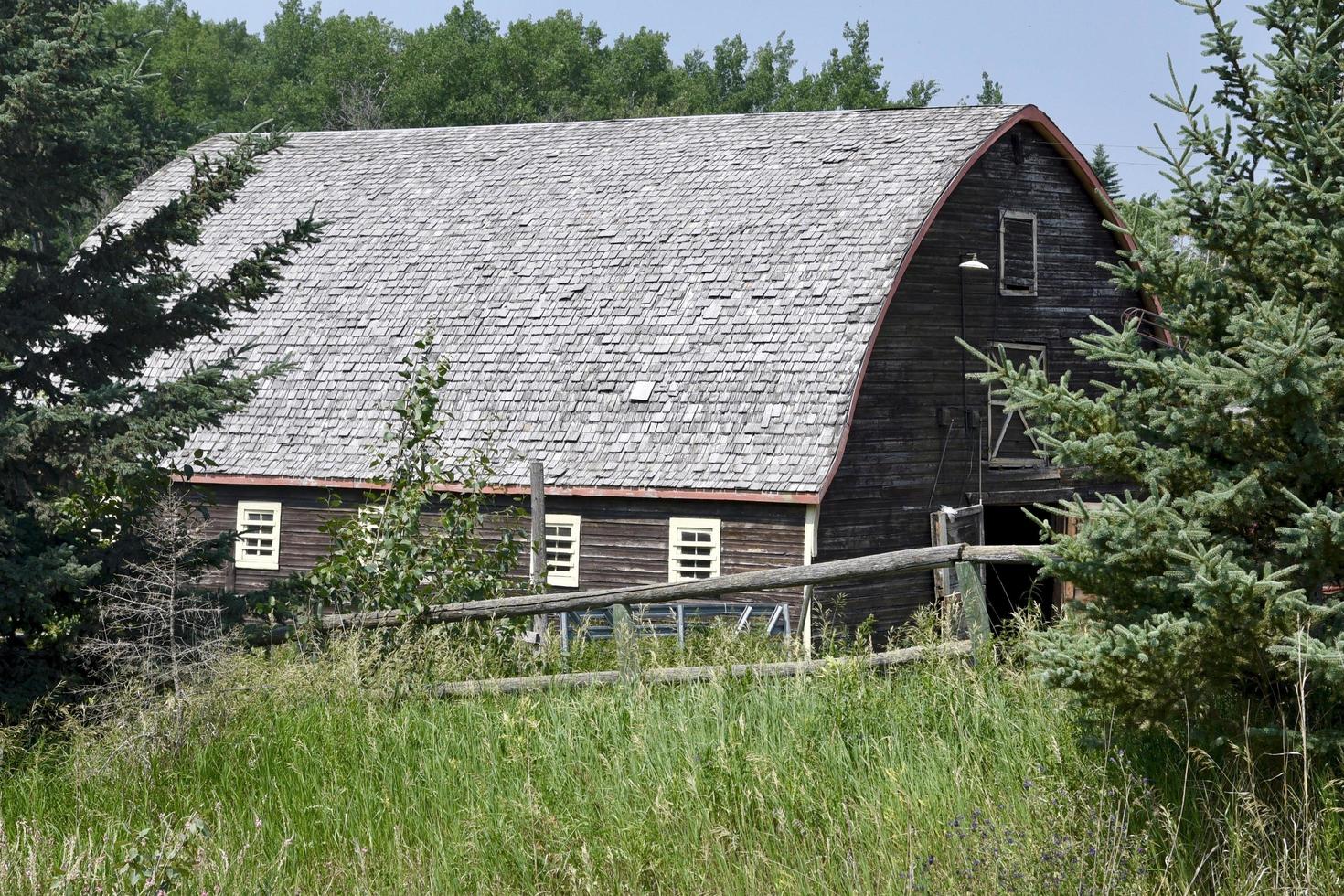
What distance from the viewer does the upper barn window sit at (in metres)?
21.0

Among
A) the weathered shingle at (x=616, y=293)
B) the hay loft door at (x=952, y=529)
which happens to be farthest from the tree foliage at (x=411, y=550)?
the hay loft door at (x=952, y=529)

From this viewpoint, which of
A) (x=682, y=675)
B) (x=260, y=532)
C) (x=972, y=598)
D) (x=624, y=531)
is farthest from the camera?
(x=260, y=532)

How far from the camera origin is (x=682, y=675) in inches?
317

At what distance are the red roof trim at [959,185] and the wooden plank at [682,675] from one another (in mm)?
7759

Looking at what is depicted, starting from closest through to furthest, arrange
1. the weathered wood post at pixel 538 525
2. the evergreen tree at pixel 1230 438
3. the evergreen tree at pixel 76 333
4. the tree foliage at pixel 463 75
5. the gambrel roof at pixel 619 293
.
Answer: the evergreen tree at pixel 1230 438 < the evergreen tree at pixel 76 333 < the weathered wood post at pixel 538 525 < the gambrel roof at pixel 619 293 < the tree foliage at pixel 463 75

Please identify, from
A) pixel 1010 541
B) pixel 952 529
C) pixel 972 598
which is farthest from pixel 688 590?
pixel 1010 541

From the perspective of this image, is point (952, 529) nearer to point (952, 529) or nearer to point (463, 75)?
Result: point (952, 529)

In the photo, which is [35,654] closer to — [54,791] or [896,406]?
[54,791]

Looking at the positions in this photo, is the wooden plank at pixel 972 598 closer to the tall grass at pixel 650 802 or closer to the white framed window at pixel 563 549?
the tall grass at pixel 650 802

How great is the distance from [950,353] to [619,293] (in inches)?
181

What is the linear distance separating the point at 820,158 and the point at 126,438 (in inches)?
543

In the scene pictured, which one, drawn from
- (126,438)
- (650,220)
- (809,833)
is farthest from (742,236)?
(809,833)

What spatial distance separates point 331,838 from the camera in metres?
5.98

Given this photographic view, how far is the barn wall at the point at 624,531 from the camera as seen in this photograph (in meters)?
17.5
